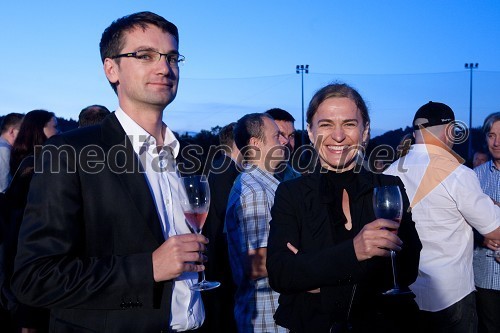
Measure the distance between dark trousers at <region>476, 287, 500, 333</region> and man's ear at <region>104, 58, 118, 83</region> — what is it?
3.87 metres

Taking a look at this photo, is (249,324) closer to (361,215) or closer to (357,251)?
(361,215)

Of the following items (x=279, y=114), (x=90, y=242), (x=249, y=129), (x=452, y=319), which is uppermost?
(x=279, y=114)

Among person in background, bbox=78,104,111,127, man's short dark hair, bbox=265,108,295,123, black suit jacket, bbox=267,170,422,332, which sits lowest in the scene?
black suit jacket, bbox=267,170,422,332

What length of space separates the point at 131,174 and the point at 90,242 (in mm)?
338

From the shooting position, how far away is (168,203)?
93.2 inches

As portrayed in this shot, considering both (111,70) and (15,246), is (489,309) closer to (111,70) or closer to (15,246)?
(111,70)

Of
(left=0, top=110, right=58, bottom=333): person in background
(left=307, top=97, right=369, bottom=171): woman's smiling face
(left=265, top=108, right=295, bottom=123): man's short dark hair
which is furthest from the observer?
(left=265, top=108, right=295, bottom=123): man's short dark hair

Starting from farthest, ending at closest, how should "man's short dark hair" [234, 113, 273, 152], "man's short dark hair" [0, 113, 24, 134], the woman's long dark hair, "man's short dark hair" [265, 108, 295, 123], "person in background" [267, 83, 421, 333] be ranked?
"man's short dark hair" [0, 113, 24, 134], "man's short dark hair" [265, 108, 295, 123], the woman's long dark hair, "man's short dark hair" [234, 113, 273, 152], "person in background" [267, 83, 421, 333]

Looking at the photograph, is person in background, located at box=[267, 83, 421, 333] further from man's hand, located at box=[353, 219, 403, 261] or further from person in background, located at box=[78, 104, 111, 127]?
person in background, located at box=[78, 104, 111, 127]

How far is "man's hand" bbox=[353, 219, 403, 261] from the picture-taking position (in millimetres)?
2061

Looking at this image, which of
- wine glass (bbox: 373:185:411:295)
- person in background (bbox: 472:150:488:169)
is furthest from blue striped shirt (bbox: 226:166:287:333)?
person in background (bbox: 472:150:488:169)

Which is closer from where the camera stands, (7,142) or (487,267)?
(487,267)

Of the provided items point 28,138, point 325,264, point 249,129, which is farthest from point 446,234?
point 28,138

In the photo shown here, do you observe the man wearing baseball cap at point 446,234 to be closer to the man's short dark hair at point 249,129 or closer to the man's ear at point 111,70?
the man's short dark hair at point 249,129
